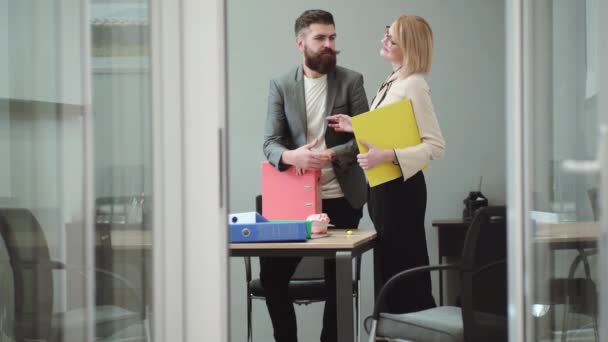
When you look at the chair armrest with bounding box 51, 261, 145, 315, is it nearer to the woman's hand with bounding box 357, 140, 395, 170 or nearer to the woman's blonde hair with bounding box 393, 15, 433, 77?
the woman's hand with bounding box 357, 140, 395, 170

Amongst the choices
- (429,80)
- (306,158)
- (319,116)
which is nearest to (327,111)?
(319,116)

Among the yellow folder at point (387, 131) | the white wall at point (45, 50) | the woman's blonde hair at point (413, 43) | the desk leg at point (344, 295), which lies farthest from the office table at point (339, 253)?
the white wall at point (45, 50)

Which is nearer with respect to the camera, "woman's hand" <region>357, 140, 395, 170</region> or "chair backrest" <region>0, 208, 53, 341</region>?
"chair backrest" <region>0, 208, 53, 341</region>

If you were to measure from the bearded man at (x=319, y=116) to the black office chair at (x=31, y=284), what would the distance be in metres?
1.75

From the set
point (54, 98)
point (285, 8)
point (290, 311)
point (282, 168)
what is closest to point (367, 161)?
point (282, 168)

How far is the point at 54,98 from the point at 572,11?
127 centimetres

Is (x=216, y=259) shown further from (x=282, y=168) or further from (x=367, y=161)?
(x=282, y=168)

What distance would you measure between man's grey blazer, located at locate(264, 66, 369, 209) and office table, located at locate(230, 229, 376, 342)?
57cm

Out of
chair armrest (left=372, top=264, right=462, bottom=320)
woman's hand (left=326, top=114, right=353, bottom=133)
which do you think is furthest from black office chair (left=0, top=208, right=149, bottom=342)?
woman's hand (left=326, top=114, right=353, bottom=133)

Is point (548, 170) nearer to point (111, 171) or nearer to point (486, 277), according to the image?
point (486, 277)

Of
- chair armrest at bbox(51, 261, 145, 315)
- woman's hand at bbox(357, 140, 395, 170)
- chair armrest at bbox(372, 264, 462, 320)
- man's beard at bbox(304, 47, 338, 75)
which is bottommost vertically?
chair armrest at bbox(372, 264, 462, 320)

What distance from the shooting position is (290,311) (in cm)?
382

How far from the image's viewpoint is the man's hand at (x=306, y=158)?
3.30 metres

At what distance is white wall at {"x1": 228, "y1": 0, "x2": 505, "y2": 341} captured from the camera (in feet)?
17.5
